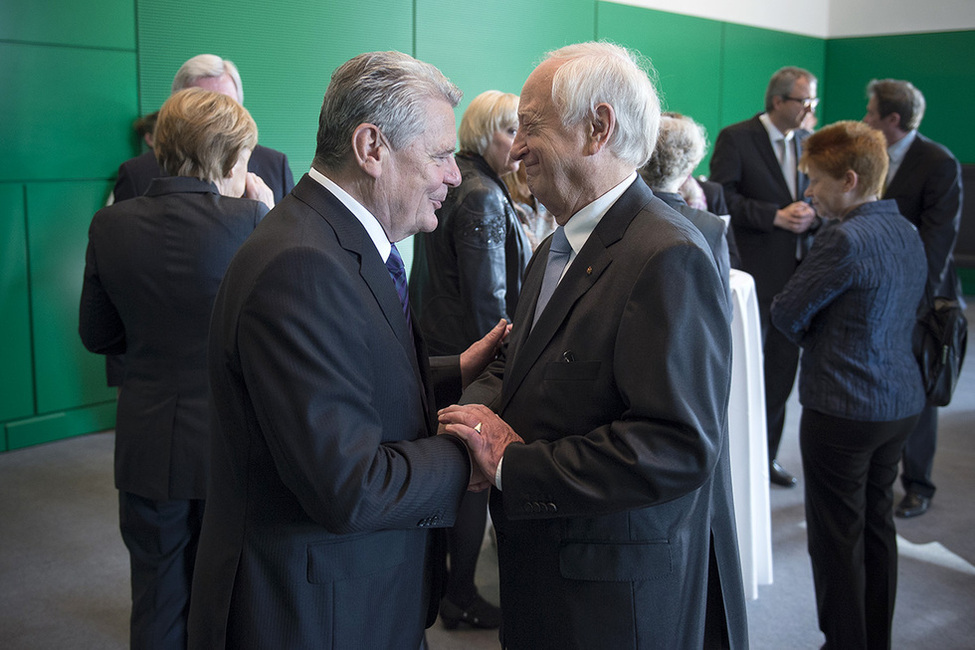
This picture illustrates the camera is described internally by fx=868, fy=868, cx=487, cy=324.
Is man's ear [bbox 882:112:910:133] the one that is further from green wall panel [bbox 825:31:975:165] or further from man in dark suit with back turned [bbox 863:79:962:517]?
green wall panel [bbox 825:31:975:165]

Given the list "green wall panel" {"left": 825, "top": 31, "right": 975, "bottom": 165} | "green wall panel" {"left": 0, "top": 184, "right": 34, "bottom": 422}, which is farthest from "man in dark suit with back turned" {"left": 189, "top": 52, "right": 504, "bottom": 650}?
"green wall panel" {"left": 825, "top": 31, "right": 975, "bottom": 165}

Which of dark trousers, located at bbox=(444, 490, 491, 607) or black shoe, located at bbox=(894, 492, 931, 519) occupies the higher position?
dark trousers, located at bbox=(444, 490, 491, 607)

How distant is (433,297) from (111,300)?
3.72 ft

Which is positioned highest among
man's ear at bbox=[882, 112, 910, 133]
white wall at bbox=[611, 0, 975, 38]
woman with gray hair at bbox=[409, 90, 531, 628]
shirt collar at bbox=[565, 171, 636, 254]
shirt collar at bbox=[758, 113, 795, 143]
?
white wall at bbox=[611, 0, 975, 38]

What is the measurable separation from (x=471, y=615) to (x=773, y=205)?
2768 millimetres

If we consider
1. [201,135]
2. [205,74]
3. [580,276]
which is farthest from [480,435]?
[205,74]

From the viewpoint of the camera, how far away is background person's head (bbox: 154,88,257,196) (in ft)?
7.58

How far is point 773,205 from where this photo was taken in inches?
182

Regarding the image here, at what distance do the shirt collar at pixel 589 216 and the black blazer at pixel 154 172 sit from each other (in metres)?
2.24

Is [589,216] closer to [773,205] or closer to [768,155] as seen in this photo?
[773,205]

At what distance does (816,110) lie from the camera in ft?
38.0

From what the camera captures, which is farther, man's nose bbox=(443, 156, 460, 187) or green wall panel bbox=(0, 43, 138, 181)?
green wall panel bbox=(0, 43, 138, 181)

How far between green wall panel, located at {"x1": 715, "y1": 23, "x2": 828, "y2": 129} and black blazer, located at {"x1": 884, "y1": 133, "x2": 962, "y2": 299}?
5.36 meters

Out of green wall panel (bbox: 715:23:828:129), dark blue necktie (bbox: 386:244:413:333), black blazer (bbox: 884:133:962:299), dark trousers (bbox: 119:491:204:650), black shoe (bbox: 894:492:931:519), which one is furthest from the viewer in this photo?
green wall panel (bbox: 715:23:828:129)
